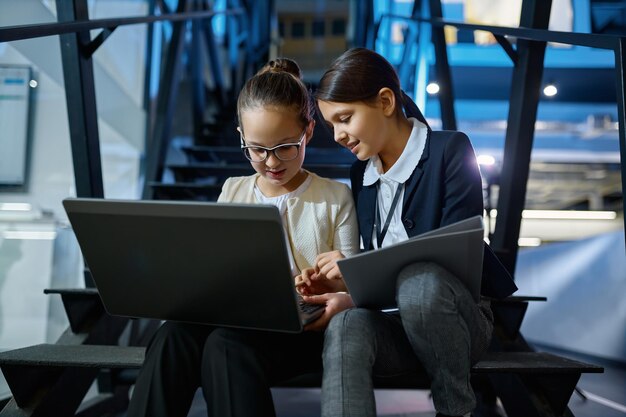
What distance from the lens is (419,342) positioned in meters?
0.97

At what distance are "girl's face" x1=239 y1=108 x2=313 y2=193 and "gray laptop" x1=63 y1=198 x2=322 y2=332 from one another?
35cm

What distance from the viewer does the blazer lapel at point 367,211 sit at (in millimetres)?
1295

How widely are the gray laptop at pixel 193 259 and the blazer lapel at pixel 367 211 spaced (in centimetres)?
31

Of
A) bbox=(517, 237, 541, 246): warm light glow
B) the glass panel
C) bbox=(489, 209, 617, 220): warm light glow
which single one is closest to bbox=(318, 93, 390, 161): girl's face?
the glass panel

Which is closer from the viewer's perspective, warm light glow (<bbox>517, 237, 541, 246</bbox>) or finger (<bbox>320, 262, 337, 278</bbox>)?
finger (<bbox>320, 262, 337, 278</bbox>)

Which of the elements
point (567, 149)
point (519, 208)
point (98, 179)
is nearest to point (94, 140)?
point (98, 179)

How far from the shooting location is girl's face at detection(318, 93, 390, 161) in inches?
47.3

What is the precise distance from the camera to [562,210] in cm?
609

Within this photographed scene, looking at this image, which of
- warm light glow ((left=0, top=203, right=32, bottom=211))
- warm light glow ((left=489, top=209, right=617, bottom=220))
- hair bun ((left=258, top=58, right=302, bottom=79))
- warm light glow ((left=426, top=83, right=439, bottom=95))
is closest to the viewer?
hair bun ((left=258, top=58, right=302, bottom=79))

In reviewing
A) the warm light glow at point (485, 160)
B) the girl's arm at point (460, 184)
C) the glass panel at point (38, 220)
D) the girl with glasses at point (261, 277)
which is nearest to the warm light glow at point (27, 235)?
the glass panel at point (38, 220)

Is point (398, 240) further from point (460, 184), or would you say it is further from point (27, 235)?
point (27, 235)

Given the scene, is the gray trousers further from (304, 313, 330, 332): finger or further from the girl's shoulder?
the girl's shoulder

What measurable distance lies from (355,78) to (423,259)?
A: 0.43 metres

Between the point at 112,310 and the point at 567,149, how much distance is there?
5.29 metres
